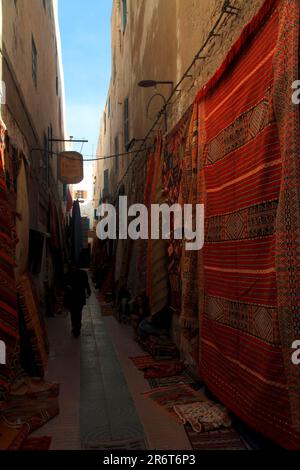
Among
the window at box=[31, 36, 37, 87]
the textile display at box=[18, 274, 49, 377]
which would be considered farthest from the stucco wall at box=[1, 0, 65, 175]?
the textile display at box=[18, 274, 49, 377]

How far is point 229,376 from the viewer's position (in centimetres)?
335

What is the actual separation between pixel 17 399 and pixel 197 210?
99.1 inches

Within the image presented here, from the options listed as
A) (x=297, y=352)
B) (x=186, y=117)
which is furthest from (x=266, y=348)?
(x=186, y=117)

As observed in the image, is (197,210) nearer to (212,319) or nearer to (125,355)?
(212,319)

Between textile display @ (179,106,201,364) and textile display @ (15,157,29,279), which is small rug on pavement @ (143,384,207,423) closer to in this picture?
textile display @ (179,106,201,364)

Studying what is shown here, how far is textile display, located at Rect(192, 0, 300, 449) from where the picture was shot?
2371 millimetres

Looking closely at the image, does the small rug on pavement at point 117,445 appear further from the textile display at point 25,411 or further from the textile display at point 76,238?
the textile display at point 76,238

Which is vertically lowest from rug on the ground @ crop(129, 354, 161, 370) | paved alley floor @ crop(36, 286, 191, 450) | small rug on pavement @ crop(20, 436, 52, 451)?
paved alley floor @ crop(36, 286, 191, 450)

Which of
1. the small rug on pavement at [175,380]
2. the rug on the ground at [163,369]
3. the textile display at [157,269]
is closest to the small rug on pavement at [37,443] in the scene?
the small rug on pavement at [175,380]

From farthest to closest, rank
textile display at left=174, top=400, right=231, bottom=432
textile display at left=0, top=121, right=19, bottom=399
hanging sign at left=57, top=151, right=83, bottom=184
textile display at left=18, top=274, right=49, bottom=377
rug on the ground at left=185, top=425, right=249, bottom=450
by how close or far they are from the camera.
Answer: hanging sign at left=57, top=151, right=83, bottom=184, textile display at left=18, top=274, right=49, bottom=377, textile display at left=0, top=121, right=19, bottom=399, textile display at left=174, top=400, right=231, bottom=432, rug on the ground at left=185, top=425, right=249, bottom=450

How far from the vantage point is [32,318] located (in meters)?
5.12

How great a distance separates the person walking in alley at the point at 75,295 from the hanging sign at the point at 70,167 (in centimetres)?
392

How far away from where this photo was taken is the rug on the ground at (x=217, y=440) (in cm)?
314

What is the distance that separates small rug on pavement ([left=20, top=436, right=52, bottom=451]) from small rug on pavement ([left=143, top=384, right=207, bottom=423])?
108 cm
